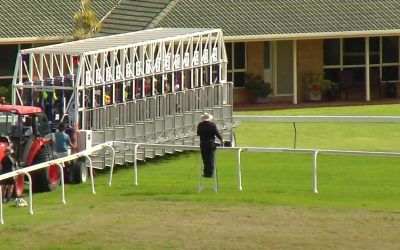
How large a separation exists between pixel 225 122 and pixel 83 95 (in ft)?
18.8

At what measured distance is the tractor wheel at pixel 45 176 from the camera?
26234mm

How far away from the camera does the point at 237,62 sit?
46.2 metres

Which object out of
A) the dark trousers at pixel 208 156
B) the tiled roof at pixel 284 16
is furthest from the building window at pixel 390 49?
the dark trousers at pixel 208 156

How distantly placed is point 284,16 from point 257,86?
7.94ft

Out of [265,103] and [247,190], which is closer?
[247,190]

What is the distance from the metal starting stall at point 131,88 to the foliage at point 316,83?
11251 mm

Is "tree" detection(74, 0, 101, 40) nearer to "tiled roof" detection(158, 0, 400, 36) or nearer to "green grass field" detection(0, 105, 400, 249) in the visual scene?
"tiled roof" detection(158, 0, 400, 36)

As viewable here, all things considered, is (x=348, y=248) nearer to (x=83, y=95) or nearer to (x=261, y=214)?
(x=261, y=214)

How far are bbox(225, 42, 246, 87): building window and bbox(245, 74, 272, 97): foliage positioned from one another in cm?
54

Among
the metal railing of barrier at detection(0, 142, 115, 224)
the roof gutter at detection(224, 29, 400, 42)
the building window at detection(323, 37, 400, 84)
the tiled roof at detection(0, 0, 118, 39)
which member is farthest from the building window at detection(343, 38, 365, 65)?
the metal railing of barrier at detection(0, 142, 115, 224)

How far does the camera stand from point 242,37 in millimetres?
44250

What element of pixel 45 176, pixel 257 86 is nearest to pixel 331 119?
pixel 45 176

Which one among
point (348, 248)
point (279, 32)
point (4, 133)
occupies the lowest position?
point (348, 248)

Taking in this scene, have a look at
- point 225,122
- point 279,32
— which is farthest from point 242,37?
point 225,122
